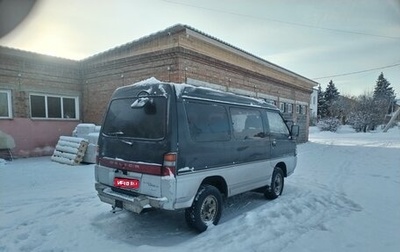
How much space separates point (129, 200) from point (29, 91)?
409 inches

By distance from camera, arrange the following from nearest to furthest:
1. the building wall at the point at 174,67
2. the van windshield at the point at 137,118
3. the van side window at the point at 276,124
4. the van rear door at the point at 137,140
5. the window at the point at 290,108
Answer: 1. the van rear door at the point at 137,140
2. the van windshield at the point at 137,118
3. the van side window at the point at 276,124
4. the building wall at the point at 174,67
5. the window at the point at 290,108

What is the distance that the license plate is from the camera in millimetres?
4035

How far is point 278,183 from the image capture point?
6430 mm

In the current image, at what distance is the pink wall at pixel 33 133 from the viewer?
1123cm

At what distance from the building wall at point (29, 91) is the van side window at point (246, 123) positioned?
10.3 meters

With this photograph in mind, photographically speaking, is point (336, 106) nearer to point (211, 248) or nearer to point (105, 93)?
point (105, 93)

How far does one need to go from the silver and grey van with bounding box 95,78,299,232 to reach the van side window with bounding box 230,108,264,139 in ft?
0.07

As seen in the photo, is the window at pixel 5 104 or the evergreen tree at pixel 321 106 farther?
the evergreen tree at pixel 321 106

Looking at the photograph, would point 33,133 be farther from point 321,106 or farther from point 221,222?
point 321,106

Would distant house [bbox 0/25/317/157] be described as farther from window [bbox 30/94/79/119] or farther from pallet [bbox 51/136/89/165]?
pallet [bbox 51/136/89/165]

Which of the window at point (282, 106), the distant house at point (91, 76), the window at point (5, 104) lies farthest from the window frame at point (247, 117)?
the window at point (282, 106)

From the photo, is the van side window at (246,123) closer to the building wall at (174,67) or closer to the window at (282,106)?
the building wall at (174,67)

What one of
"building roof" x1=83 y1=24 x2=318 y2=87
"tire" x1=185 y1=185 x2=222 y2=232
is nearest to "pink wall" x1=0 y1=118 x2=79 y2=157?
"building roof" x1=83 y1=24 x2=318 y2=87

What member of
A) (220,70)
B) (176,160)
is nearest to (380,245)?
(176,160)
